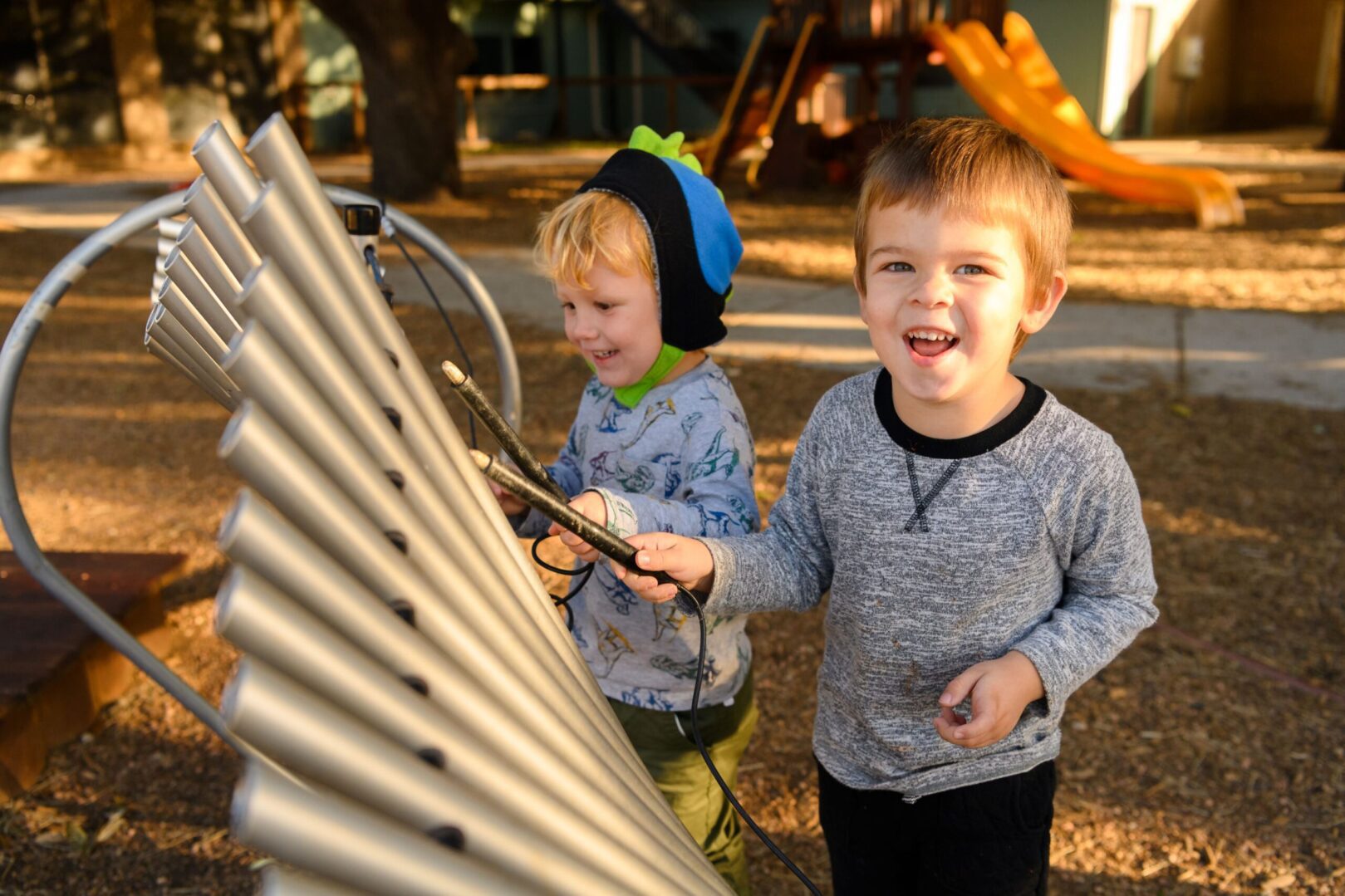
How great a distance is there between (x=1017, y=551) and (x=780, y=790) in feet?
4.59

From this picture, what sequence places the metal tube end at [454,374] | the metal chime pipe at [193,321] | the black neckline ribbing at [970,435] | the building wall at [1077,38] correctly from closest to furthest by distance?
1. the metal chime pipe at [193,321]
2. the metal tube end at [454,374]
3. the black neckline ribbing at [970,435]
4. the building wall at [1077,38]

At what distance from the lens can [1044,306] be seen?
152cm

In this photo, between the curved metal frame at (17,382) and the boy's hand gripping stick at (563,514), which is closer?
the boy's hand gripping stick at (563,514)

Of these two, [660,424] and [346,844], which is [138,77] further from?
[346,844]

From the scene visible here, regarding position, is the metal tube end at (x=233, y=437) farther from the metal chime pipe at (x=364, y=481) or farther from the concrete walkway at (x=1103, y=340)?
the concrete walkway at (x=1103, y=340)

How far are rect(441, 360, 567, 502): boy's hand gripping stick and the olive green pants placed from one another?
0.68 metres

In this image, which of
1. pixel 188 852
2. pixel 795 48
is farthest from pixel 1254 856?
pixel 795 48

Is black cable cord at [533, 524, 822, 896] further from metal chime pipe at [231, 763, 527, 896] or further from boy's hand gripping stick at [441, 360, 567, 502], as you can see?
metal chime pipe at [231, 763, 527, 896]

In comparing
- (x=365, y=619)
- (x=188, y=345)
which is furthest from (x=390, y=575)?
(x=188, y=345)

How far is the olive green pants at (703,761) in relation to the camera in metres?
2.01

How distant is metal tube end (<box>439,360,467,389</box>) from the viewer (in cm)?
116

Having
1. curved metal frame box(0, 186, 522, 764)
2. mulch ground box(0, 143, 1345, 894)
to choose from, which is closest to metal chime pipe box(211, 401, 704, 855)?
curved metal frame box(0, 186, 522, 764)

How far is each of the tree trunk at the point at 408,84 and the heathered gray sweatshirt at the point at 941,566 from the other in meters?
10.3

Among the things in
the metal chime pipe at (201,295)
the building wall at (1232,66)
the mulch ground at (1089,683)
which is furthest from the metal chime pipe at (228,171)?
the building wall at (1232,66)
